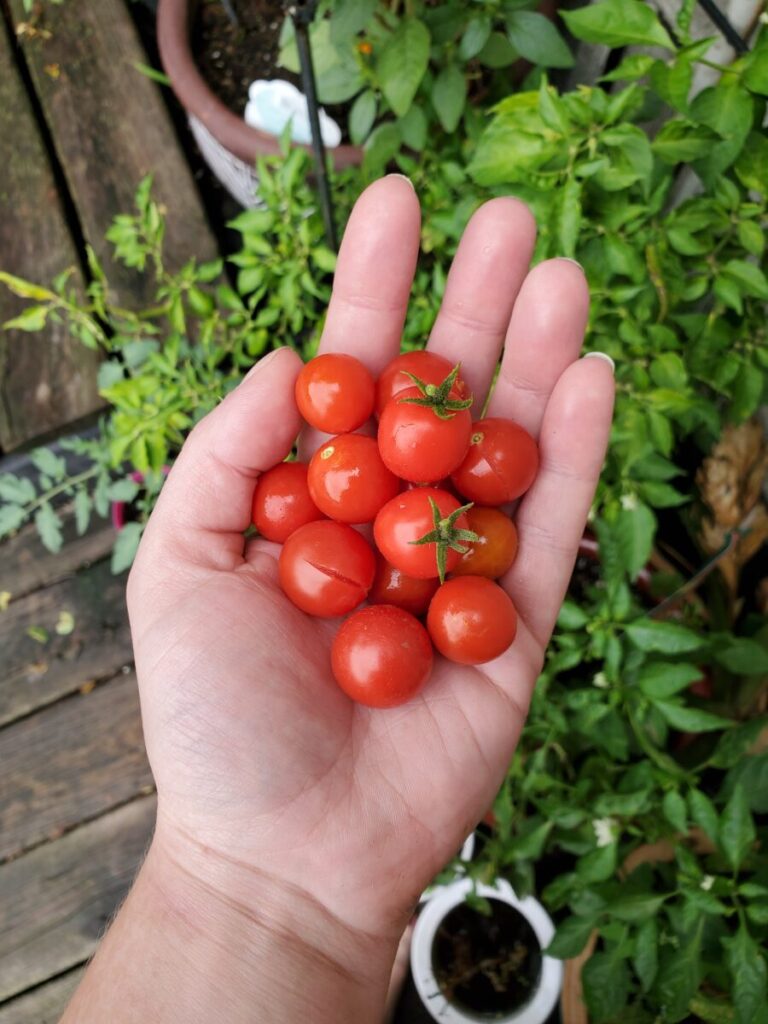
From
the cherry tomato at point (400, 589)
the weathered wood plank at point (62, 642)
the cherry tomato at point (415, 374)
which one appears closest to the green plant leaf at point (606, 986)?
the cherry tomato at point (400, 589)

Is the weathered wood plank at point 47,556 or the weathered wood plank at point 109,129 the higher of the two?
the weathered wood plank at point 109,129

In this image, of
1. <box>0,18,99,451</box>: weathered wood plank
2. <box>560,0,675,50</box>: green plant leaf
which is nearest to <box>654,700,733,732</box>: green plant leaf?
<box>560,0,675,50</box>: green plant leaf

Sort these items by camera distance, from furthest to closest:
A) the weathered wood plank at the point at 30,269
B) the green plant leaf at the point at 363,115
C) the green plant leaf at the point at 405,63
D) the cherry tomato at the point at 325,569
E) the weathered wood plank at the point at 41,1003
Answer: the weathered wood plank at the point at 30,269 < the weathered wood plank at the point at 41,1003 < the green plant leaf at the point at 363,115 < the green plant leaf at the point at 405,63 < the cherry tomato at the point at 325,569

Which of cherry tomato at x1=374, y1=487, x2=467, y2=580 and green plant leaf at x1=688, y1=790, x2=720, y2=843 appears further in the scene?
green plant leaf at x1=688, y1=790, x2=720, y2=843

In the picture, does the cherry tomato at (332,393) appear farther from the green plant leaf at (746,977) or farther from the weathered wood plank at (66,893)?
the weathered wood plank at (66,893)

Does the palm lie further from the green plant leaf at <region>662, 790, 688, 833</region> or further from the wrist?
the green plant leaf at <region>662, 790, 688, 833</region>

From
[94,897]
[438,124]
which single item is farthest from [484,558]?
[94,897]
